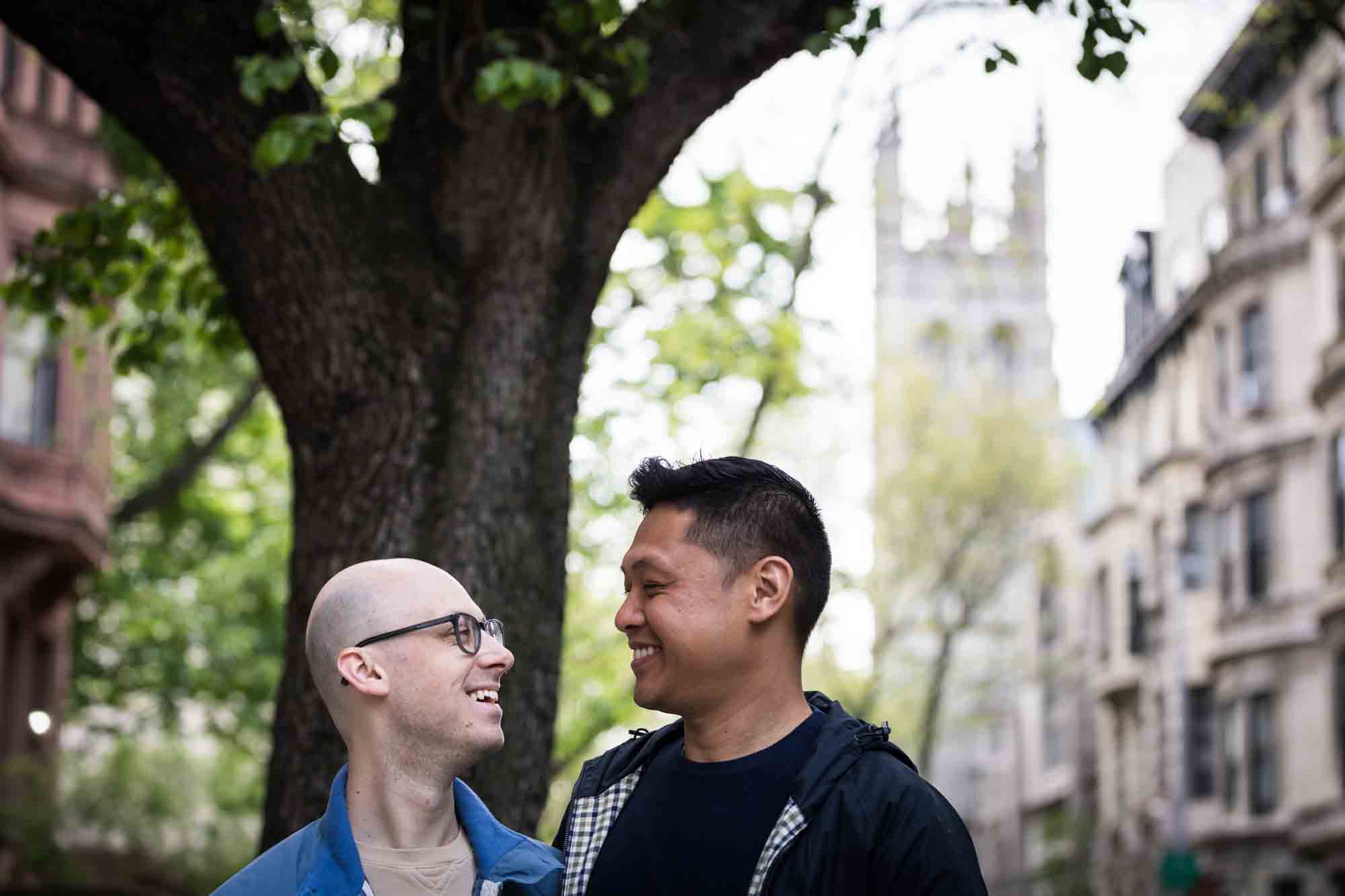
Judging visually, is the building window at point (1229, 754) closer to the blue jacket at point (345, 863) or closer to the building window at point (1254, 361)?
the building window at point (1254, 361)

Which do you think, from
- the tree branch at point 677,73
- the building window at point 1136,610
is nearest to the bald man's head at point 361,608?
the tree branch at point 677,73

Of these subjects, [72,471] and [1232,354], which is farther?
[1232,354]

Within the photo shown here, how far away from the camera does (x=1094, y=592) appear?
4988 centimetres

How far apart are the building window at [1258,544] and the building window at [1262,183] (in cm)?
530

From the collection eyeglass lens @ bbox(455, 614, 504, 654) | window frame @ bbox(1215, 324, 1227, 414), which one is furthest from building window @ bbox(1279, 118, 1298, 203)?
eyeglass lens @ bbox(455, 614, 504, 654)

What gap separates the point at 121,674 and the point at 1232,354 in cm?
2180

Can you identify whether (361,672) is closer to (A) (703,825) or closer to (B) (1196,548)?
(A) (703,825)

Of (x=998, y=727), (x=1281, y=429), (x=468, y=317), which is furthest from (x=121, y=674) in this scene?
(x=998, y=727)

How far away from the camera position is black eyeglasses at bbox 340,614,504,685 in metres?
4.09

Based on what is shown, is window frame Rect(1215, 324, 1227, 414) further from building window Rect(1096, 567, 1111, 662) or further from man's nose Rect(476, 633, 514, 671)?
man's nose Rect(476, 633, 514, 671)

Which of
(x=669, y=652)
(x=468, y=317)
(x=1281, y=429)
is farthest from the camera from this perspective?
(x=1281, y=429)

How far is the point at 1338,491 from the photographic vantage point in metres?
31.4

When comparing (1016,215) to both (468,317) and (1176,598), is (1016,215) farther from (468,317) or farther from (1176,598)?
(468,317)

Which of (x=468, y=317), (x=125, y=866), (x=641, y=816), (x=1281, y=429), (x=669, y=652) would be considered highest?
(x=1281, y=429)
